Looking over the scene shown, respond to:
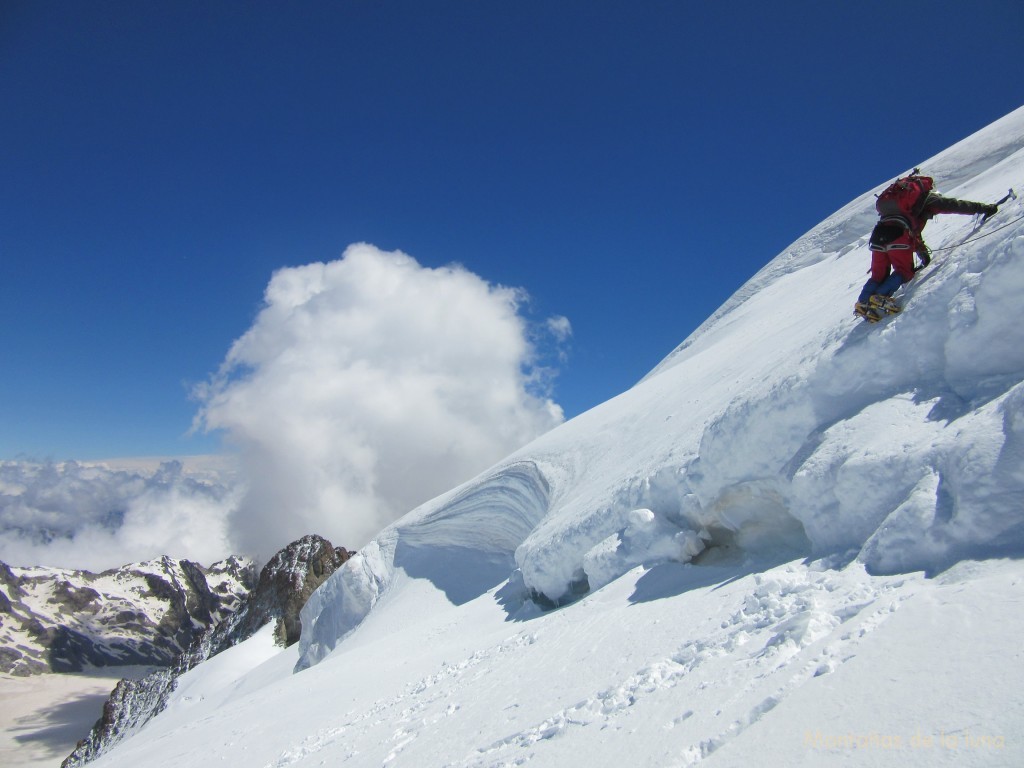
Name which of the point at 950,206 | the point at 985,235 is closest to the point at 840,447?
the point at 985,235

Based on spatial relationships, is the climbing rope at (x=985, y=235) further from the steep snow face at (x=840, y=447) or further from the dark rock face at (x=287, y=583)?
the dark rock face at (x=287, y=583)

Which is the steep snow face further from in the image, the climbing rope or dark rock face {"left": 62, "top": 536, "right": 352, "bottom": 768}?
dark rock face {"left": 62, "top": 536, "right": 352, "bottom": 768}

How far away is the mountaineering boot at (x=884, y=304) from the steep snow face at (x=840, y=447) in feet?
0.42

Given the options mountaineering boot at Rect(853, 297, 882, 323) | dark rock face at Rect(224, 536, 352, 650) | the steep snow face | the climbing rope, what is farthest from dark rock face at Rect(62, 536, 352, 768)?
the climbing rope

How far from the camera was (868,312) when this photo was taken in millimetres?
5879

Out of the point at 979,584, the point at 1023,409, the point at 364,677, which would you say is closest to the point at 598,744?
the point at 979,584

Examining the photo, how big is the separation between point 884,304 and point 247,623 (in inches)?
2343

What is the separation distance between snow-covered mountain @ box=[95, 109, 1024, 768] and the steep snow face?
0.02 meters

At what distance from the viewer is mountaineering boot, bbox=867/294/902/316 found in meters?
5.72

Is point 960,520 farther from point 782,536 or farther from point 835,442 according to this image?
point 782,536

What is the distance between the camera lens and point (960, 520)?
3.82 meters

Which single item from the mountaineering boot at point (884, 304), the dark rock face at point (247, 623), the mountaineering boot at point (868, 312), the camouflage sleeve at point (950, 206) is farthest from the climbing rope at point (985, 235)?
the dark rock face at point (247, 623)

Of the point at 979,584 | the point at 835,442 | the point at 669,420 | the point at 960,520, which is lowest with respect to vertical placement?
the point at 979,584

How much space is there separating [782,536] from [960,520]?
2695mm
